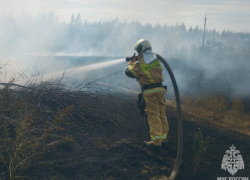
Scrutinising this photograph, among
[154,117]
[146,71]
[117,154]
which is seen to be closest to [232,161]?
[154,117]

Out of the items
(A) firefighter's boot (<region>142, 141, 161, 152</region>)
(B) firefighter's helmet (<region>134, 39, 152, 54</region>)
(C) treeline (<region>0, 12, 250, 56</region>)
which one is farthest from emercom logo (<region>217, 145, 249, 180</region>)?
(C) treeline (<region>0, 12, 250, 56</region>)

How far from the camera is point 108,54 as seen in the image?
4266 cm

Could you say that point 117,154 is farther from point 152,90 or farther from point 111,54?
point 111,54

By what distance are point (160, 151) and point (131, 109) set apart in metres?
2.69

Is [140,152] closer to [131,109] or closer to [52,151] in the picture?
[52,151]

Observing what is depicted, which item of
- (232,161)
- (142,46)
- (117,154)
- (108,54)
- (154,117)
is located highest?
(142,46)

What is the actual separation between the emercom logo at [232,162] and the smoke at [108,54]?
3836 mm

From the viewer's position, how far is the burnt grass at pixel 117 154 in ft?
11.3

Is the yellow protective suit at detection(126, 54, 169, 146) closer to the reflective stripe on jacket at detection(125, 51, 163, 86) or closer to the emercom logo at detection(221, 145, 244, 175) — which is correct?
the reflective stripe on jacket at detection(125, 51, 163, 86)

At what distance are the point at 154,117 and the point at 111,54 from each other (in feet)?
127

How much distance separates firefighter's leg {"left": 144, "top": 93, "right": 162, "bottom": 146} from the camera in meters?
4.43

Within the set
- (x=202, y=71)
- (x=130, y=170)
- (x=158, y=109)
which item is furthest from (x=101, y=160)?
(x=202, y=71)

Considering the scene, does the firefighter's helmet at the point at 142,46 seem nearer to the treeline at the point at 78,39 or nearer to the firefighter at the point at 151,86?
the firefighter at the point at 151,86

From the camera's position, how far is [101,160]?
385 centimetres
